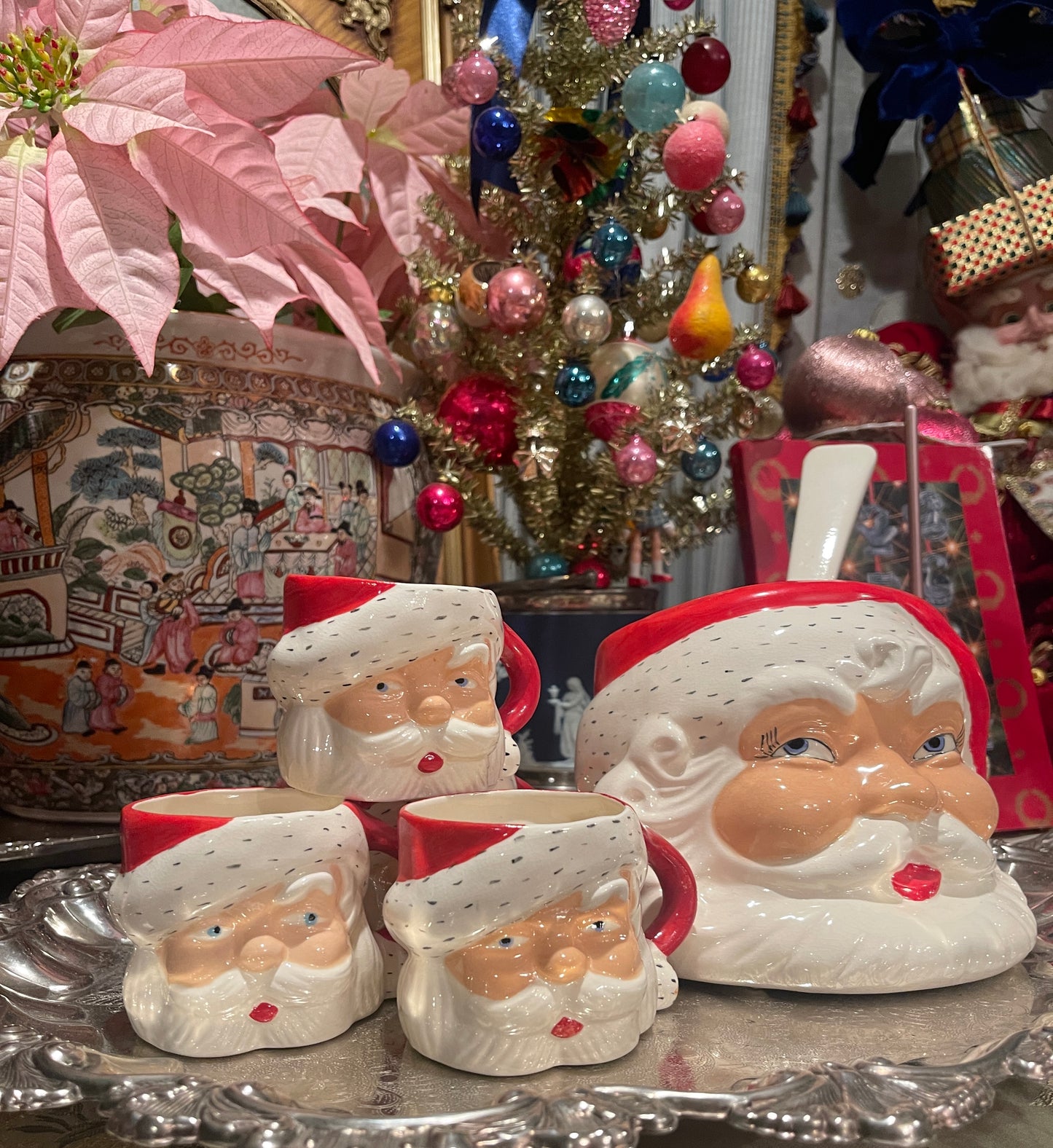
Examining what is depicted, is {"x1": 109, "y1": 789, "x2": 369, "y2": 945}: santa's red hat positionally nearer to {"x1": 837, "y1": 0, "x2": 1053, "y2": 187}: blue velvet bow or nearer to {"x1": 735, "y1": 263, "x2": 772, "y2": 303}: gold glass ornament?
{"x1": 735, "y1": 263, "x2": 772, "y2": 303}: gold glass ornament

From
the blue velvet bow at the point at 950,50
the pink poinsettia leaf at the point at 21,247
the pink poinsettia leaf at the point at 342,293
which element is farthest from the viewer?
the blue velvet bow at the point at 950,50

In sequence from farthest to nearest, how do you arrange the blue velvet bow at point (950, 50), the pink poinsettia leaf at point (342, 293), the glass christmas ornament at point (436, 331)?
the blue velvet bow at point (950, 50)
the glass christmas ornament at point (436, 331)
the pink poinsettia leaf at point (342, 293)

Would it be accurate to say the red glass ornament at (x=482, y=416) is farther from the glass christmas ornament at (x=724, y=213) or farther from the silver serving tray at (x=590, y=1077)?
the silver serving tray at (x=590, y=1077)

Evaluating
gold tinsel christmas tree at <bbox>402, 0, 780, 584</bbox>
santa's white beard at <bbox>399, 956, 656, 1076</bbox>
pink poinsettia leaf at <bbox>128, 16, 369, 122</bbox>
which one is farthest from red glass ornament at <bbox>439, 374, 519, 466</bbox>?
santa's white beard at <bbox>399, 956, 656, 1076</bbox>

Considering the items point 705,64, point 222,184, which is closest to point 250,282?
point 222,184

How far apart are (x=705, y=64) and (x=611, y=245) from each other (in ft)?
0.51

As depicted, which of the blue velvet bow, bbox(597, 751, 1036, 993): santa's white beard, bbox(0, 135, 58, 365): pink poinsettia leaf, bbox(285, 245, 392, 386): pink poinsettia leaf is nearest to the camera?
bbox(597, 751, 1036, 993): santa's white beard

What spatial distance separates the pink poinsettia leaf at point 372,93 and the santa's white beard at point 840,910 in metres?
0.49

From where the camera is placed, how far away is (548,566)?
2.45 ft

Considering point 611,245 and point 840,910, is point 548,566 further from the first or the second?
point 840,910

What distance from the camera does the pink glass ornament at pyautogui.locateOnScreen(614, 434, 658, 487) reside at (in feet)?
2.25

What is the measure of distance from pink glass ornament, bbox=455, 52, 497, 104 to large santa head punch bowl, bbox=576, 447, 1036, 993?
0.39 m

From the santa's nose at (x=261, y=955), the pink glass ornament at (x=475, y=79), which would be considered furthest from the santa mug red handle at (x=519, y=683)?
the pink glass ornament at (x=475, y=79)

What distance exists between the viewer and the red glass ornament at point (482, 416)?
0.73m
